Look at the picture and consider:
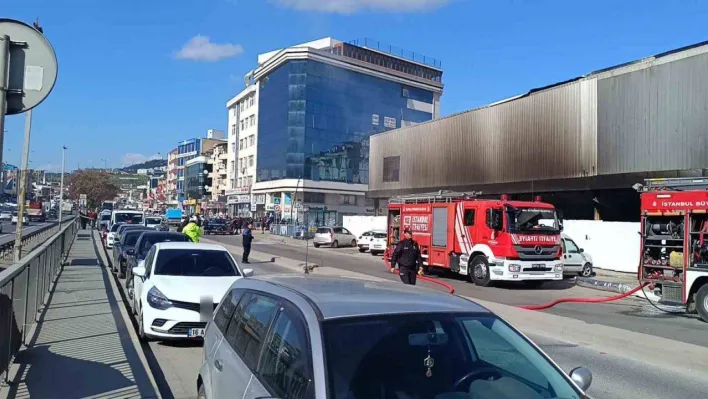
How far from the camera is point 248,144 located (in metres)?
90.4

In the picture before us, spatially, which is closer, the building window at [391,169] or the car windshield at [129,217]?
the car windshield at [129,217]

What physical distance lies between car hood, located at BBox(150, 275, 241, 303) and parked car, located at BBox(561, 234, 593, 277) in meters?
17.7

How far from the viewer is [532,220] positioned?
19.5m

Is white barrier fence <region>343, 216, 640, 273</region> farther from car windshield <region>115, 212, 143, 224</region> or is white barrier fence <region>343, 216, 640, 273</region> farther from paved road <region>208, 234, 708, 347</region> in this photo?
car windshield <region>115, 212, 143, 224</region>

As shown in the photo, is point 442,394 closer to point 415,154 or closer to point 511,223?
point 511,223

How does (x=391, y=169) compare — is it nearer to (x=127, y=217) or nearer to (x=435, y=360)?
(x=127, y=217)

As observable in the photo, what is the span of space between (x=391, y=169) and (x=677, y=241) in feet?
125

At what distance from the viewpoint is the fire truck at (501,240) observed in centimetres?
1912

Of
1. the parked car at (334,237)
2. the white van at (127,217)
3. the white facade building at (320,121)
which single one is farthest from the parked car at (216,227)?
the white van at (127,217)

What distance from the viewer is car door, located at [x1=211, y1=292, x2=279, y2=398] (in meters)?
3.69

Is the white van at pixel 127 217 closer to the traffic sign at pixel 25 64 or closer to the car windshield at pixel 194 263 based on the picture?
the car windshield at pixel 194 263

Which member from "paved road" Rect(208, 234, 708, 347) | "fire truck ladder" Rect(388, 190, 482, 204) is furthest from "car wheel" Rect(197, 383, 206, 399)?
"fire truck ladder" Rect(388, 190, 482, 204)

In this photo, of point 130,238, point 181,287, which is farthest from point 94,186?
point 181,287

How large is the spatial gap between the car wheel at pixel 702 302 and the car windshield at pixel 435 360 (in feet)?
38.4
